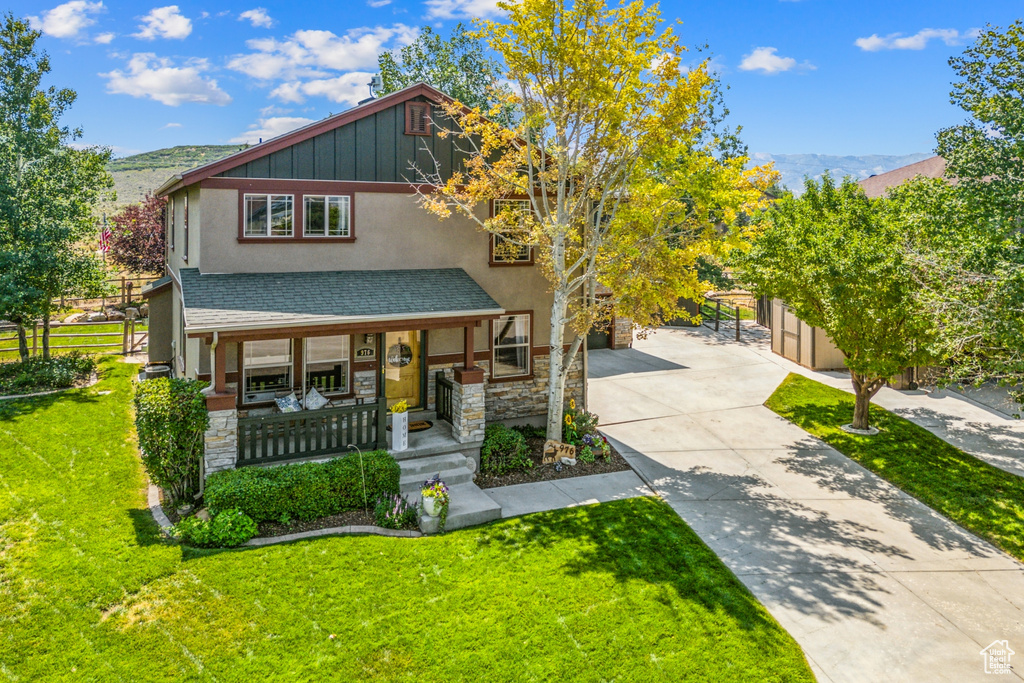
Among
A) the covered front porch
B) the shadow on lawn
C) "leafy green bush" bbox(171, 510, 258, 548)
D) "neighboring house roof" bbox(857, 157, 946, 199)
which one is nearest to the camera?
the shadow on lawn

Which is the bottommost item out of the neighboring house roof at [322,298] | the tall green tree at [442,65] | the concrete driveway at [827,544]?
the concrete driveway at [827,544]

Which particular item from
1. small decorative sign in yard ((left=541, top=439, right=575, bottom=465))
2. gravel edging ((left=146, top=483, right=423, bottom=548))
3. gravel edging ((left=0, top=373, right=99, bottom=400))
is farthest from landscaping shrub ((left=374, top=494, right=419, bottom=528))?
gravel edging ((left=0, top=373, right=99, bottom=400))

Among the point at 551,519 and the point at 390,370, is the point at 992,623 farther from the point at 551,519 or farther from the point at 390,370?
the point at 390,370

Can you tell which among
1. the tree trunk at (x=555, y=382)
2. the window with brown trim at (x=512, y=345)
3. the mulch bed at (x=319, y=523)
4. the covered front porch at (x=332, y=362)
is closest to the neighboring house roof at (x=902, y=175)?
the window with brown trim at (x=512, y=345)

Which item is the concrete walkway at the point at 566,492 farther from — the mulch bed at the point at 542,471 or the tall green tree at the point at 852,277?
the tall green tree at the point at 852,277

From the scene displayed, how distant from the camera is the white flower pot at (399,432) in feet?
36.8

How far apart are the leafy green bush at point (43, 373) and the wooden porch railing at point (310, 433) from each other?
9056 mm

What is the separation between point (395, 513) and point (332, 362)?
4.00 metres

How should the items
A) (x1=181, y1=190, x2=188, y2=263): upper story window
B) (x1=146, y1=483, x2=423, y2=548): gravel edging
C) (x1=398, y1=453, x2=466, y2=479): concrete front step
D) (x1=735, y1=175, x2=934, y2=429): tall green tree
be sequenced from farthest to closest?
(x1=181, y1=190, x2=188, y2=263): upper story window, (x1=735, y1=175, x2=934, y2=429): tall green tree, (x1=398, y1=453, x2=466, y2=479): concrete front step, (x1=146, y1=483, x2=423, y2=548): gravel edging

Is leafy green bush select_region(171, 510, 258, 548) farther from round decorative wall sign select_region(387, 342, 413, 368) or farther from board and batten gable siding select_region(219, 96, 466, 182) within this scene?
board and batten gable siding select_region(219, 96, 466, 182)

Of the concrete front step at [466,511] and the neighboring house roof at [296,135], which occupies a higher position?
the neighboring house roof at [296,135]

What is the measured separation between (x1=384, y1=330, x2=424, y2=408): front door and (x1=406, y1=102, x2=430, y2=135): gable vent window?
4166 mm

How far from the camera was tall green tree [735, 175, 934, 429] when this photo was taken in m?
12.5

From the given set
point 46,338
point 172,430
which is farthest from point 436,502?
point 46,338
